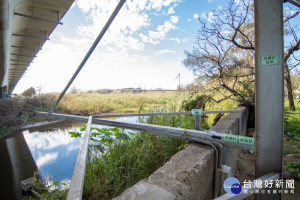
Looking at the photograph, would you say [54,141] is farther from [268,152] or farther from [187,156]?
[268,152]

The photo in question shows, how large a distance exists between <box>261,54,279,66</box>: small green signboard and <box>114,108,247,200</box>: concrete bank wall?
85 centimetres

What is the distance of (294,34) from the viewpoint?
13.7ft

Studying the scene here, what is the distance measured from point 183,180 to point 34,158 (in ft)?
20.5

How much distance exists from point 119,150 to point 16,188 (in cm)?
324

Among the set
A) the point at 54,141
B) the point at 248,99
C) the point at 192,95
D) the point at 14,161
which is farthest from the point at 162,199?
the point at 54,141

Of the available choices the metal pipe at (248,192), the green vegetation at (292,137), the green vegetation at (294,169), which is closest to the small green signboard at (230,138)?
the metal pipe at (248,192)

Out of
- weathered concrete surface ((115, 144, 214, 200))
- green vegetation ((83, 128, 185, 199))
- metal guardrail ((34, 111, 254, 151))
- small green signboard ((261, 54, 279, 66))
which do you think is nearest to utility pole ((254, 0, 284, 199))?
small green signboard ((261, 54, 279, 66))

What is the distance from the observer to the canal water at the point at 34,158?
3938 mm

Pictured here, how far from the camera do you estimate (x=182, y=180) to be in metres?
1.01

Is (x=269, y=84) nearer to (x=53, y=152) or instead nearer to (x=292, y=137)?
(x=292, y=137)

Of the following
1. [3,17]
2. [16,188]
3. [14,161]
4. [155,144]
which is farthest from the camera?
[14,161]

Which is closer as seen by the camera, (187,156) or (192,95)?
(187,156)

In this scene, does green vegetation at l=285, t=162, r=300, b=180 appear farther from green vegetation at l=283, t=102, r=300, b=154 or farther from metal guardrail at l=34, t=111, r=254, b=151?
metal guardrail at l=34, t=111, r=254, b=151

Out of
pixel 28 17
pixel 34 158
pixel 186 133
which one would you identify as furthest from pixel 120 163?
pixel 34 158
